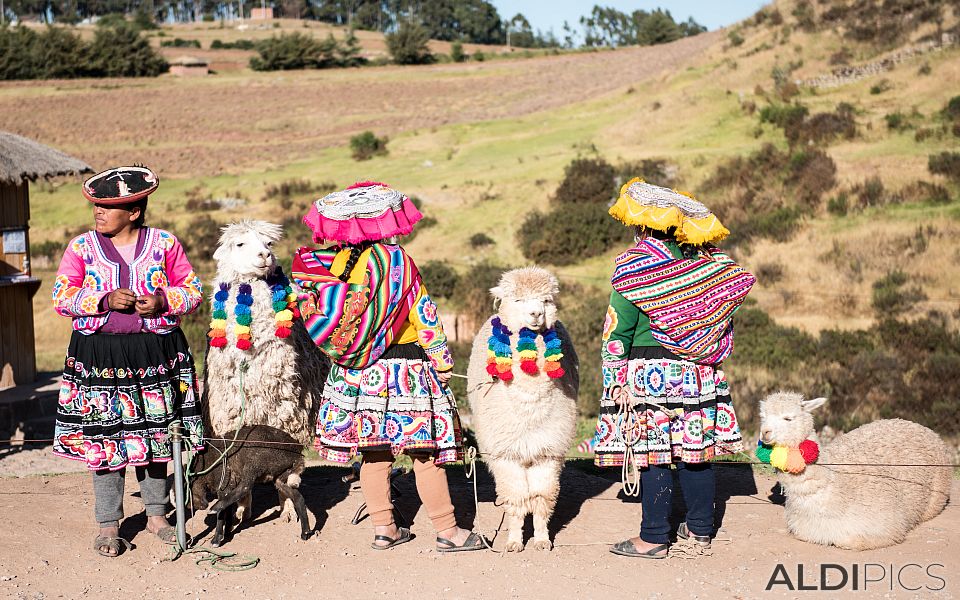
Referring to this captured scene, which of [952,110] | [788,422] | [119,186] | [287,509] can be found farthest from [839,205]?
[119,186]

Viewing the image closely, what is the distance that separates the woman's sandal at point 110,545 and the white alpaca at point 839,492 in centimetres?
386

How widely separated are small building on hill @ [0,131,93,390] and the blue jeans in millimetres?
8162

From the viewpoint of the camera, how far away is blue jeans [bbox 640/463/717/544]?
5602 mm

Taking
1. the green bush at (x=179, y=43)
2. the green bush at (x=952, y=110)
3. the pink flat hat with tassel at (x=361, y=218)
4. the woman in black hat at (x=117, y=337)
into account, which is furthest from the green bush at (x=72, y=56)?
the pink flat hat with tassel at (x=361, y=218)

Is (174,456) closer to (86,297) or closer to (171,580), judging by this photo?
(171,580)

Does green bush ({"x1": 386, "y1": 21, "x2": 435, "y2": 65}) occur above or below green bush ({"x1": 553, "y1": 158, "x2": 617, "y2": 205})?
above

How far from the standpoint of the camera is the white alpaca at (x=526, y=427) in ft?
18.7

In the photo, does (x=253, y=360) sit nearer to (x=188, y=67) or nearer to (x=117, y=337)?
(x=117, y=337)

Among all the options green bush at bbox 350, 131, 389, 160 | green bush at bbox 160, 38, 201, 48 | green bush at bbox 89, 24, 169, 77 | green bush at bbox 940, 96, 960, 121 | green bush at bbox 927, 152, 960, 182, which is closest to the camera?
green bush at bbox 927, 152, 960, 182

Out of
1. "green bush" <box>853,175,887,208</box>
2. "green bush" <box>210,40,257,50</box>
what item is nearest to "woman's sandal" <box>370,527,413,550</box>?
"green bush" <box>853,175,887,208</box>

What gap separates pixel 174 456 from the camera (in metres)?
5.59

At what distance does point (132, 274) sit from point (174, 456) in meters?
1.08

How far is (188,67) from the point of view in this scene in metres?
58.2

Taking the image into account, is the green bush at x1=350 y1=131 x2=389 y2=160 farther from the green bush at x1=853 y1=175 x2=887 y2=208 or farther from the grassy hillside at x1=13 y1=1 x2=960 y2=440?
the green bush at x1=853 y1=175 x2=887 y2=208
